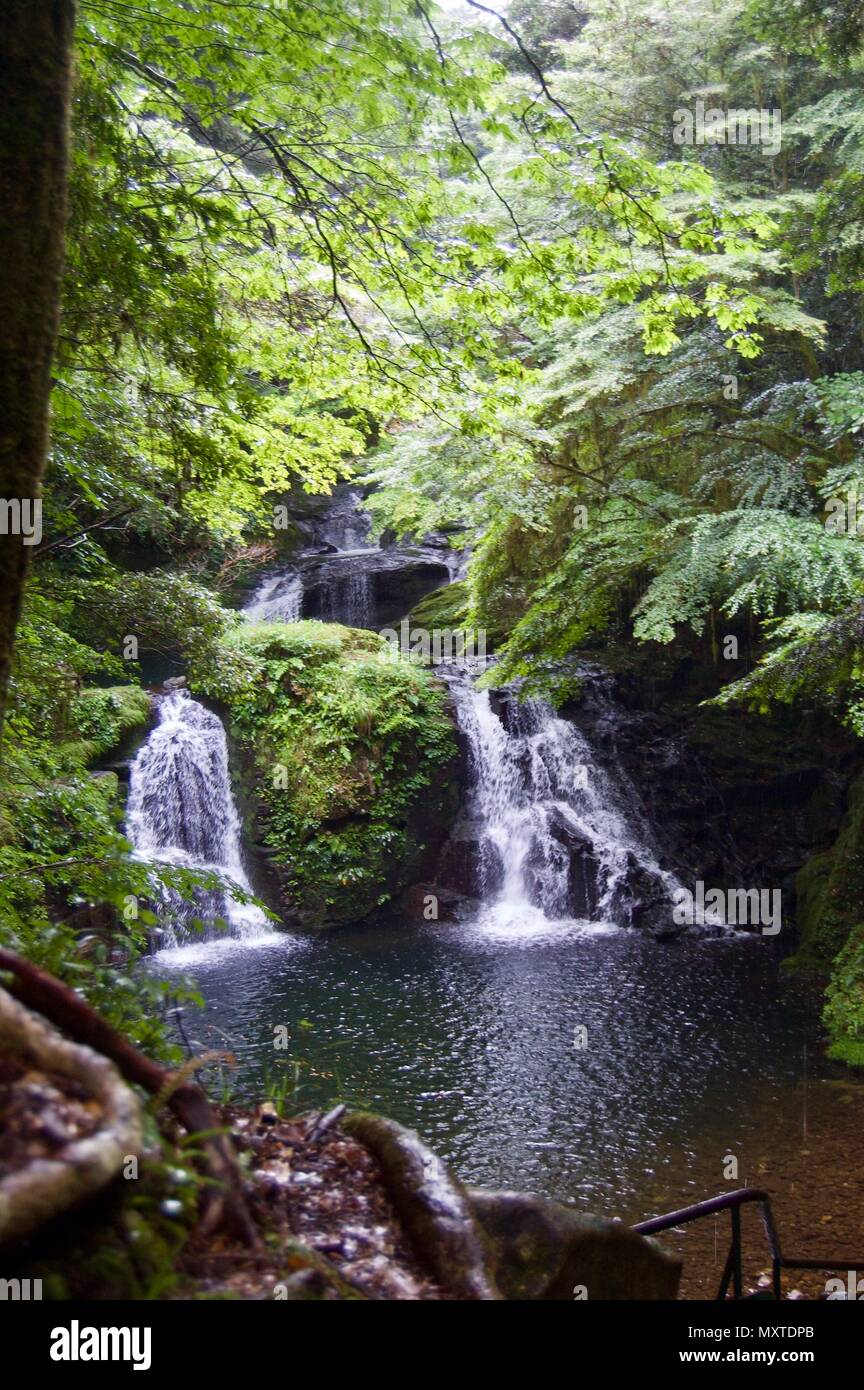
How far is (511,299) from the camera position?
5.32 m

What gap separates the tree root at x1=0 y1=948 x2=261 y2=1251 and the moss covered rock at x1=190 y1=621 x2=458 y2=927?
455 inches

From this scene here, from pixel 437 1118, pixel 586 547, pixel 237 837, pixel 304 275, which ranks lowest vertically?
pixel 437 1118

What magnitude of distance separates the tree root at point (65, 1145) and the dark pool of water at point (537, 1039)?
4277 millimetres

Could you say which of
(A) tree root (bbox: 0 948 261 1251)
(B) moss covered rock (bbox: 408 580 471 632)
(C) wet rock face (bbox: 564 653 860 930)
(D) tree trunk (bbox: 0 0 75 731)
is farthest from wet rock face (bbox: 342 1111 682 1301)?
(B) moss covered rock (bbox: 408 580 471 632)

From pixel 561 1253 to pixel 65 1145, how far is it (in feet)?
7.34

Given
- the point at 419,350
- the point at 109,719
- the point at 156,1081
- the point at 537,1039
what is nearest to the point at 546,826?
the point at 537,1039

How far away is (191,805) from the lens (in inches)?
540

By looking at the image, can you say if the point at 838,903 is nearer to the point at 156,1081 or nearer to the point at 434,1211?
the point at 434,1211

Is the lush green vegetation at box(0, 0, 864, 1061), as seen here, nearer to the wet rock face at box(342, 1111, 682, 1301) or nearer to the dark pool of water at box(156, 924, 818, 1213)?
the wet rock face at box(342, 1111, 682, 1301)

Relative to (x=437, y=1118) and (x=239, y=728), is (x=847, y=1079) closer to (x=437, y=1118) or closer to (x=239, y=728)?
(x=437, y=1118)

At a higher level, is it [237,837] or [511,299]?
[511,299]

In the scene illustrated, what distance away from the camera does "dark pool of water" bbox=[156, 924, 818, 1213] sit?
689 centimetres
